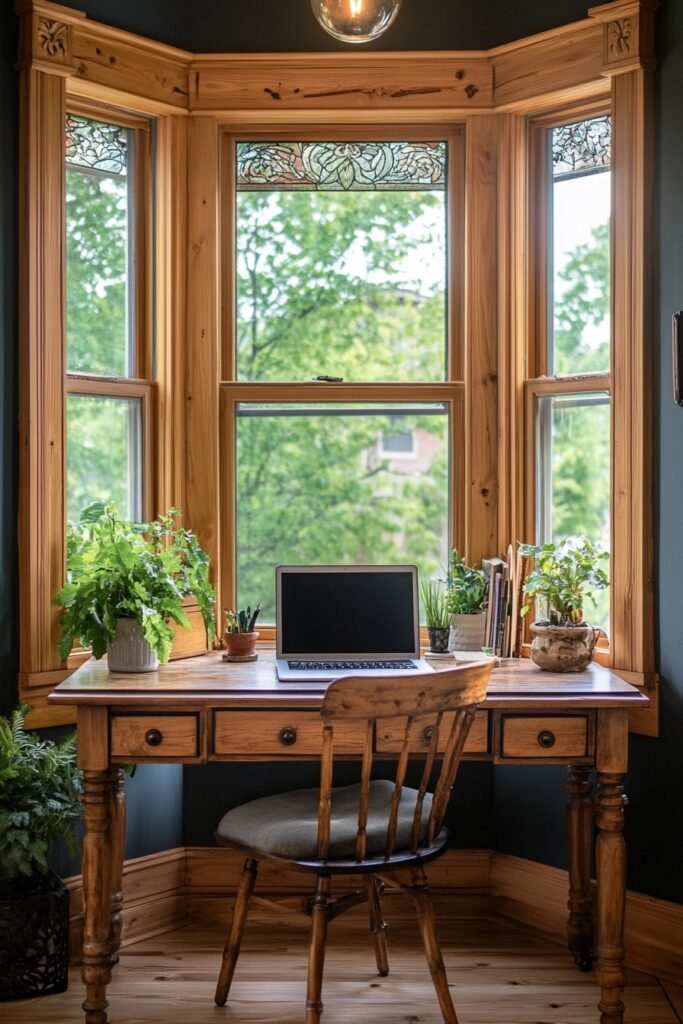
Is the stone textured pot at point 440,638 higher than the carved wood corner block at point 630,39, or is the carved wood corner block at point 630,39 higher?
the carved wood corner block at point 630,39

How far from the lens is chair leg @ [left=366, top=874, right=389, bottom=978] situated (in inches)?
114

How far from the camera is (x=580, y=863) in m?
3.20

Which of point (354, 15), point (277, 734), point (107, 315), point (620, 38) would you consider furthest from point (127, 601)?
point (620, 38)

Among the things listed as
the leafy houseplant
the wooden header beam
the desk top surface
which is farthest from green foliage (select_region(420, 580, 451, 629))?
the wooden header beam

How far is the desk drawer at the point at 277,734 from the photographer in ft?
9.07

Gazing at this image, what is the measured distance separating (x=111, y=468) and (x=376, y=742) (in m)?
1.29

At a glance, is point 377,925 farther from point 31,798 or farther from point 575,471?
point 575,471

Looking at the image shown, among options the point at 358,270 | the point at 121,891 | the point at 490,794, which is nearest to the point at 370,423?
the point at 358,270

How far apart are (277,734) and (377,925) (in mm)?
670

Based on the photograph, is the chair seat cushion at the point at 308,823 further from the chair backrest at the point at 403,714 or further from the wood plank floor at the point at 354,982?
the wood plank floor at the point at 354,982

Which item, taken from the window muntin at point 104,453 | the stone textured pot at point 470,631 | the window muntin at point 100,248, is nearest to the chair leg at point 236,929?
the stone textured pot at point 470,631

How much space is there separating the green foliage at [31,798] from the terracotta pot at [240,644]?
496 millimetres

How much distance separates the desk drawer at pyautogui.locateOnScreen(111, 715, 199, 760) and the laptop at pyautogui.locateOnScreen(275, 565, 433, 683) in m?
0.43

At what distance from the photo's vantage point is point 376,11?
2480 millimetres
